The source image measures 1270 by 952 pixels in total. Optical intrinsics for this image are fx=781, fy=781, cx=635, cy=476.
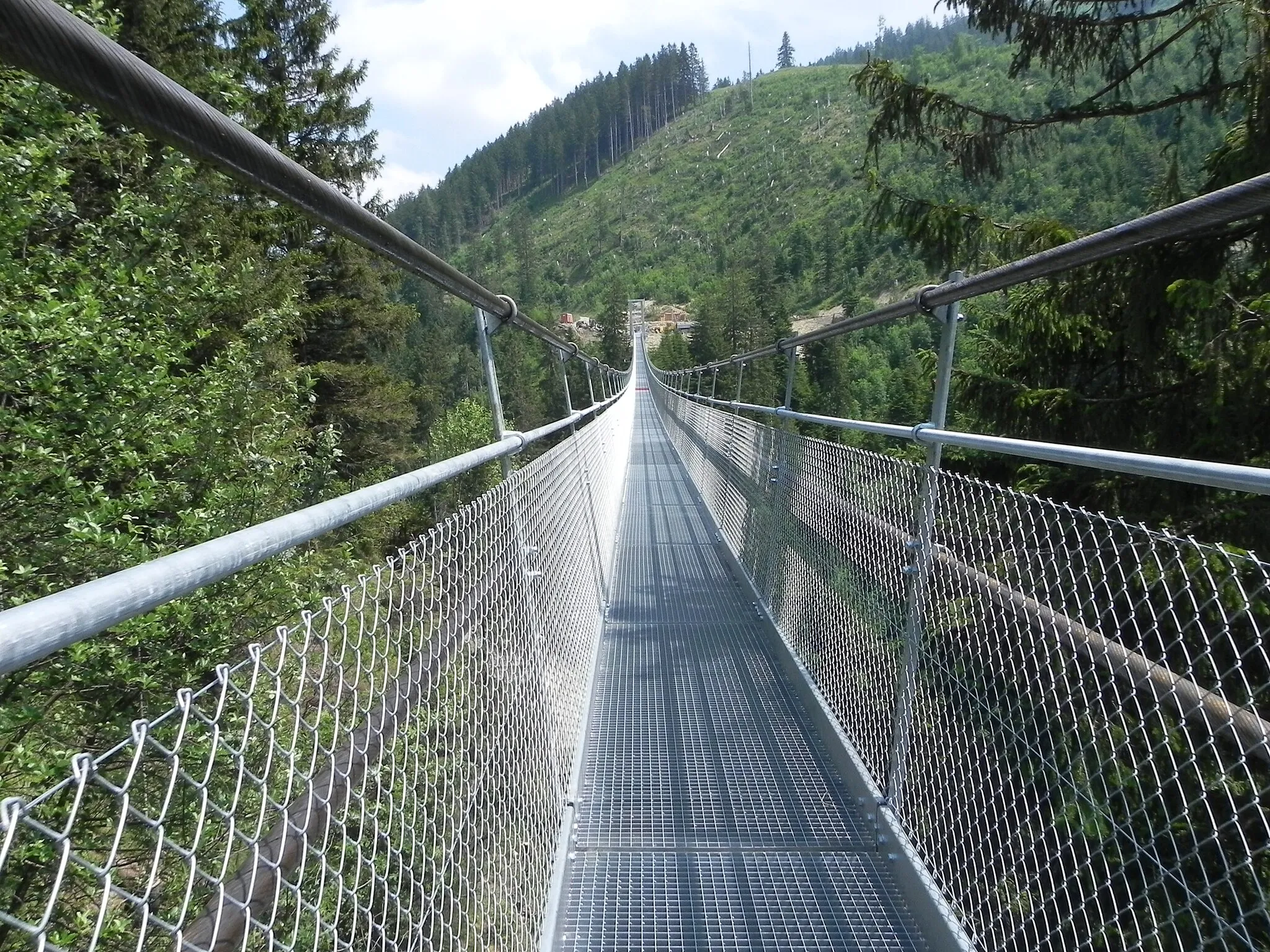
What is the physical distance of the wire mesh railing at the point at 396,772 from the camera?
0.70 meters

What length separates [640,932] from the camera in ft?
6.43

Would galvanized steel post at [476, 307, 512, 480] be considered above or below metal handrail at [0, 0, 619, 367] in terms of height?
below

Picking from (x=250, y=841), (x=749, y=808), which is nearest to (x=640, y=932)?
(x=749, y=808)

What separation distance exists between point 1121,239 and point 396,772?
152 centimetres

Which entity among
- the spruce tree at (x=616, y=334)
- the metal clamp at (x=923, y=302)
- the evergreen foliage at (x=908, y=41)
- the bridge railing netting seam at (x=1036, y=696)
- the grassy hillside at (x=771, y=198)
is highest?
the evergreen foliage at (x=908, y=41)

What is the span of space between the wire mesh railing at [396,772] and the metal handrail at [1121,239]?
1192mm

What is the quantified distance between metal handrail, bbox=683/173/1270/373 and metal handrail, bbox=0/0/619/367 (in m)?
1.18

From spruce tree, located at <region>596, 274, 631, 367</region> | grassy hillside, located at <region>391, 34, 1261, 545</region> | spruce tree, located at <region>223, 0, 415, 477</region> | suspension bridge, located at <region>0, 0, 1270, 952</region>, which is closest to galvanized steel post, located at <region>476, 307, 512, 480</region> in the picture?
suspension bridge, located at <region>0, 0, 1270, 952</region>

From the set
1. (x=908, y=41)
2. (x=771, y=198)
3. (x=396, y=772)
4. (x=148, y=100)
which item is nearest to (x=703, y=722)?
(x=396, y=772)

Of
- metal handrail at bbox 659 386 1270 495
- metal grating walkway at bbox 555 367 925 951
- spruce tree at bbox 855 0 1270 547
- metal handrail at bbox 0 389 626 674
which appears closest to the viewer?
metal handrail at bbox 0 389 626 674

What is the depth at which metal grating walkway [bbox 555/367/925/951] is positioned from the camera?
1.98 metres

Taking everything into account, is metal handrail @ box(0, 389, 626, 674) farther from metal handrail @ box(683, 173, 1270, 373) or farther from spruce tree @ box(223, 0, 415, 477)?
spruce tree @ box(223, 0, 415, 477)

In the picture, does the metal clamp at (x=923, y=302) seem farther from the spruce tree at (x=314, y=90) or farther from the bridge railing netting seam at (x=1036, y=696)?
the spruce tree at (x=314, y=90)

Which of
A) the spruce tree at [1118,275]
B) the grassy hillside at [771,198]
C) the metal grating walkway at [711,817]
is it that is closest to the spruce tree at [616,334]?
the grassy hillside at [771,198]
